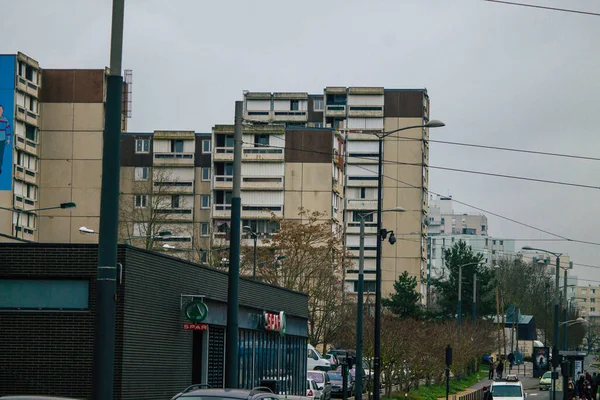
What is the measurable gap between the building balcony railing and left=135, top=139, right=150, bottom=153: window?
1.43m

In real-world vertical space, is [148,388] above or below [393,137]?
below

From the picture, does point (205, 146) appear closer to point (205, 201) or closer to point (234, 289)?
point (205, 201)

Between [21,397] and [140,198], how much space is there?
233 ft

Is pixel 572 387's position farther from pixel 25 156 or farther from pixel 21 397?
pixel 25 156

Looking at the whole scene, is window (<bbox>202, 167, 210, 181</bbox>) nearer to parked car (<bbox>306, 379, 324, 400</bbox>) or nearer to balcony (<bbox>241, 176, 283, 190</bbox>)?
balcony (<bbox>241, 176, 283, 190</bbox>)

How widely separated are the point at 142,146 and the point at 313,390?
72.1 m

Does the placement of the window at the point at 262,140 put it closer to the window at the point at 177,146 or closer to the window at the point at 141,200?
the window at the point at 177,146

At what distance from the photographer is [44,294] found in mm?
27531

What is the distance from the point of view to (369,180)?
13675 centimetres

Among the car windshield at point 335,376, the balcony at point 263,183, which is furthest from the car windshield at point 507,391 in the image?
the balcony at point 263,183

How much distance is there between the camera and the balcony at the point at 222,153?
368 ft

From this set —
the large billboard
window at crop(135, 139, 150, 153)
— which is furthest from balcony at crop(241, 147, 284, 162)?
the large billboard

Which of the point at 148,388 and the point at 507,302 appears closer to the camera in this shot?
the point at 148,388

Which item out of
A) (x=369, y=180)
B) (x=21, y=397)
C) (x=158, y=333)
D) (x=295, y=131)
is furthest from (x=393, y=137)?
(x=21, y=397)
